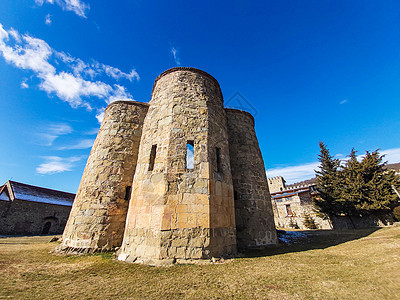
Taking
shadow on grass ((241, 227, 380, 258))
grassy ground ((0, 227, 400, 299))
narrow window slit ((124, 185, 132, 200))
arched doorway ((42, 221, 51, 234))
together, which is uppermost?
narrow window slit ((124, 185, 132, 200))

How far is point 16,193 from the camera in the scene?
18750 mm

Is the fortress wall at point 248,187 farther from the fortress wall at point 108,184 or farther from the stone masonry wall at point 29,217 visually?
the stone masonry wall at point 29,217

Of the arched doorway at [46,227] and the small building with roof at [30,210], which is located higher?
the small building with roof at [30,210]

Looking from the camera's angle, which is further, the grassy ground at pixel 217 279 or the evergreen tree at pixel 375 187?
the evergreen tree at pixel 375 187

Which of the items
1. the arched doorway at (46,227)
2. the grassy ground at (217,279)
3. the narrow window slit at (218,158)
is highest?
the narrow window slit at (218,158)

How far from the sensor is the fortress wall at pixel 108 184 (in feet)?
20.7

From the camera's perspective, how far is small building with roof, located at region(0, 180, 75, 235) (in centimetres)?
1730

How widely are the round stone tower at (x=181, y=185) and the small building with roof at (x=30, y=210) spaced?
840 inches

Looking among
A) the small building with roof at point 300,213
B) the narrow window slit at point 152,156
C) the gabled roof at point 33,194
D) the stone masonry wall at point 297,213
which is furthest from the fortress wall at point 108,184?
the stone masonry wall at point 297,213

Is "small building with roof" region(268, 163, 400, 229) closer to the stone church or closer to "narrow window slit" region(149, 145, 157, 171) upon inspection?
the stone church

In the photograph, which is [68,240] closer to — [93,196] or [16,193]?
[93,196]

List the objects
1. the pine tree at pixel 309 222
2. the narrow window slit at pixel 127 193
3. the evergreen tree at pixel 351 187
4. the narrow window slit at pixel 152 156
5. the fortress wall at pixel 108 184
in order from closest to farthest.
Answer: the narrow window slit at pixel 152 156 → the fortress wall at pixel 108 184 → the narrow window slit at pixel 127 193 → the evergreen tree at pixel 351 187 → the pine tree at pixel 309 222

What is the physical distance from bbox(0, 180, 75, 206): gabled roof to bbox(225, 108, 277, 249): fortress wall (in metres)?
24.4

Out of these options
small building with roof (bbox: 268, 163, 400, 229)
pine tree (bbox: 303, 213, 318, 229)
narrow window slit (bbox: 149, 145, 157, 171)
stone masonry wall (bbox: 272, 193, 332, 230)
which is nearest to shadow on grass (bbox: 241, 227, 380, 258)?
narrow window slit (bbox: 149, 145, 157, 171)
